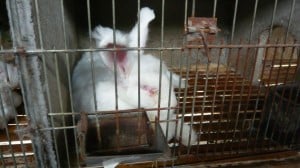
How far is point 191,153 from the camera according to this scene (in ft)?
3.42

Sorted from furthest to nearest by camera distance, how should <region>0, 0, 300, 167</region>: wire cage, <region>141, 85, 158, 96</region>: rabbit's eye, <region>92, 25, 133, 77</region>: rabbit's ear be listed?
1. <region>141, 85, 158, 96</region>: rabbit's eye
2. <region>92, 25, 133, 77</region>: rabbit's ear
3. <region>0, 0, 300, 167</region>: wire cage

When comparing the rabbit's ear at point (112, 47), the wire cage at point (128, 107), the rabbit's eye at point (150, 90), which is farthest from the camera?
the rabbit's eye at point (150, 90)

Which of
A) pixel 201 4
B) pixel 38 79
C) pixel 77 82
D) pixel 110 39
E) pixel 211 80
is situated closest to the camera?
pixel 38 79

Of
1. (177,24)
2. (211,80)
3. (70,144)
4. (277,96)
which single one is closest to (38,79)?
(70,144)

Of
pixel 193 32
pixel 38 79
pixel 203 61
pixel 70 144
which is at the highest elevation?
pixel 193 32

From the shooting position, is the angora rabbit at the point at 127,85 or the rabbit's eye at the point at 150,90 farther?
the rabbit's eye at the point at 150,90

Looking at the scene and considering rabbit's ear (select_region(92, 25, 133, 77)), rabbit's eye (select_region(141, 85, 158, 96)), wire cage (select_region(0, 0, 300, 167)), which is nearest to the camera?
wire cage (select_region(0, 0, 300, 167))

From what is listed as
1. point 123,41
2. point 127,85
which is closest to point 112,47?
point 123,41

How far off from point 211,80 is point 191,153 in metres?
0.67

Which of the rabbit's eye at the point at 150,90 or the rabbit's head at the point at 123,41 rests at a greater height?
the rabbit's head at the point at 123,41

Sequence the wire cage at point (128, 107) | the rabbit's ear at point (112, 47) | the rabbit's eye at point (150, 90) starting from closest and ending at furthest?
the wire cage at point (128, 107)
the rabbit's ear at point (112, 47)
the rabbit's eye at point (150, 90)

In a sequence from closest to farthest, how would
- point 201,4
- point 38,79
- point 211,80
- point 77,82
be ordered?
point 38,79, point 77,82, point 211,80, point 201,4

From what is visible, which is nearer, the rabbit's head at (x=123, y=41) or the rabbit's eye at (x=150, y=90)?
the rabbit's head at (x=123, y=41)

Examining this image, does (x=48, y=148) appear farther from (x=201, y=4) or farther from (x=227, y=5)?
(x=227, y=5)
